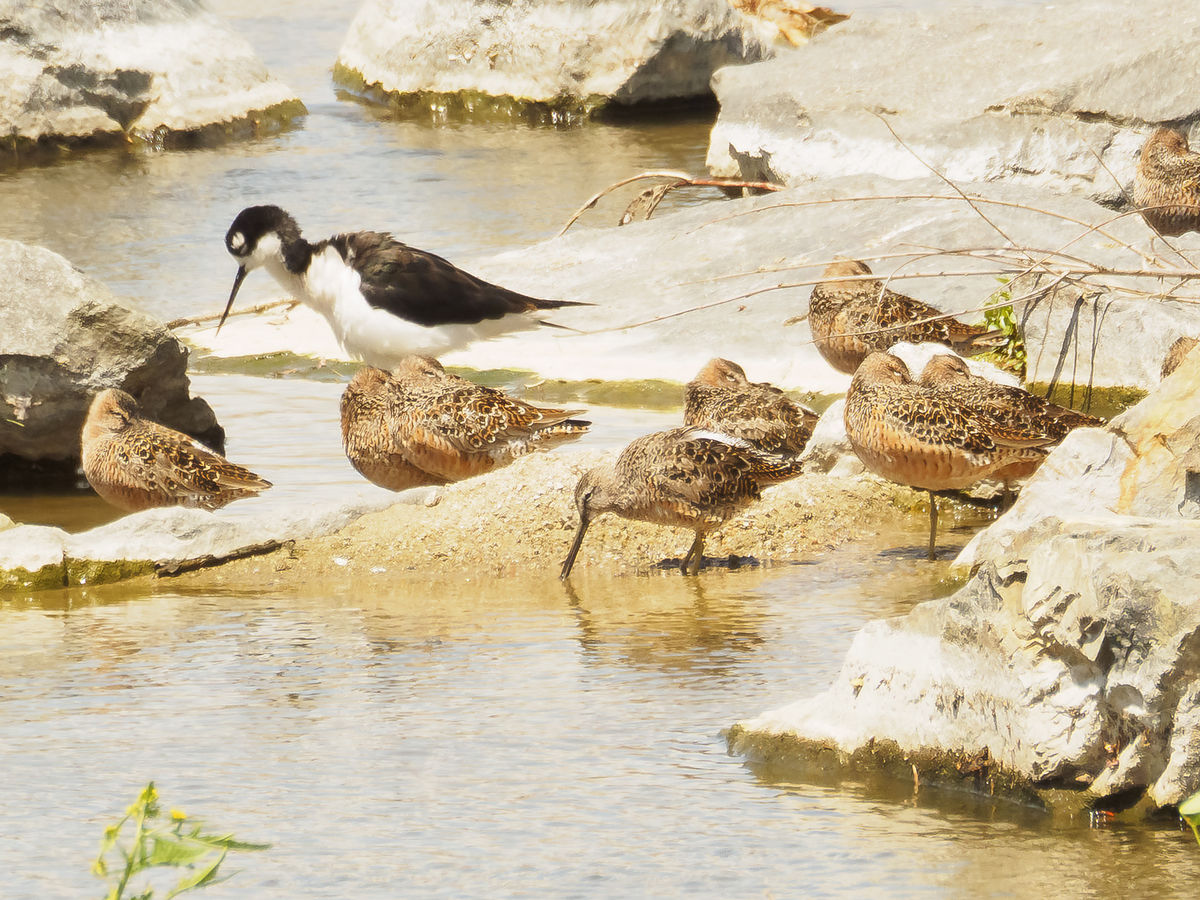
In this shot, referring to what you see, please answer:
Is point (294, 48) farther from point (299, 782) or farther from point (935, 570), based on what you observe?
point (299, 782)

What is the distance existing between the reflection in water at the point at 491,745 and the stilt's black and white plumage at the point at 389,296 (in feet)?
12.6

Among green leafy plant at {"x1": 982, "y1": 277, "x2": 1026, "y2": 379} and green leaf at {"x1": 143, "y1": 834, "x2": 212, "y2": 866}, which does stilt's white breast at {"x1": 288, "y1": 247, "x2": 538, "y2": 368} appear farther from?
green leaf at {"x1": 143, "y1": 834, "x2": 212, "y2": 866}

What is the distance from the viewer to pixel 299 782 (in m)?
4.83

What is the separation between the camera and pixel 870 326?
9867mm

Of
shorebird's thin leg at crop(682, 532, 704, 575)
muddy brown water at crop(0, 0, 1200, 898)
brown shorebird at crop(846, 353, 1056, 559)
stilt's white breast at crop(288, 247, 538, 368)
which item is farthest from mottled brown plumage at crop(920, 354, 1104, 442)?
stilt's white breast at crop(288, 247, 538, 368)

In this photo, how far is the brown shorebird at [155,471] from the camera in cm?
848

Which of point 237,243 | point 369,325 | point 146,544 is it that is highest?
point 237,243

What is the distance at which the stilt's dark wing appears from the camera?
35.9 ft

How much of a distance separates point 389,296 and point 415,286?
17cm

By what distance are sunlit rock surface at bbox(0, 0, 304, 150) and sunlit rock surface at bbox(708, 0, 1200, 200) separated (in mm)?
7493

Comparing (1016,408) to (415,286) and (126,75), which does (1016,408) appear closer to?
(415,286)

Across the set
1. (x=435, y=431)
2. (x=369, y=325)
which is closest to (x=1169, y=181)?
(x=369, y=325)

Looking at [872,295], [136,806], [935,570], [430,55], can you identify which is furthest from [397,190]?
[136,806]

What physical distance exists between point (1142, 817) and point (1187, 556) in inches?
25.7
